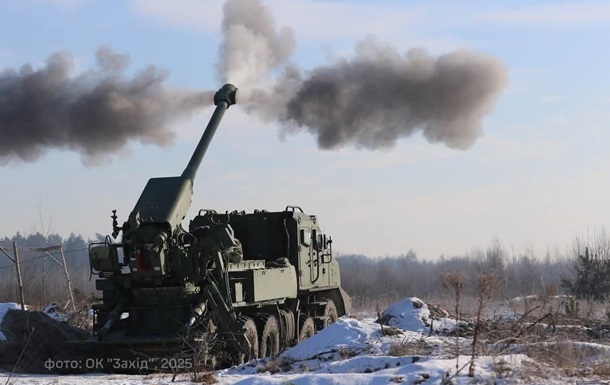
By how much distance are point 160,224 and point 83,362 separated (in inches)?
105

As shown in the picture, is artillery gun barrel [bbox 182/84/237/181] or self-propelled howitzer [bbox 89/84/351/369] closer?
self-propelled howitzer [bbox 89/84/351/369]

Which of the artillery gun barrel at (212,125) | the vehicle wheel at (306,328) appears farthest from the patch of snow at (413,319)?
the artillery gun barrel at (212,125)

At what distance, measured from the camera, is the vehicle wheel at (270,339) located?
55.0 ft

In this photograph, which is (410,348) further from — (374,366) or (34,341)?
(34,341)

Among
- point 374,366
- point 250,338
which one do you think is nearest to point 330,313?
point 250,338

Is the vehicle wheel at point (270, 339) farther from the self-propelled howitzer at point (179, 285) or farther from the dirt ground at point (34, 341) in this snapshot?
the dirt ground at point (34, 341)

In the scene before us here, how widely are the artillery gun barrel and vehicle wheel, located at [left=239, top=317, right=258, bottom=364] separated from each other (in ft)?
9.64

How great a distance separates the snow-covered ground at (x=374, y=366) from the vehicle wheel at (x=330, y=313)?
3225mm

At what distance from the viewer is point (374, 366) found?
12.1m

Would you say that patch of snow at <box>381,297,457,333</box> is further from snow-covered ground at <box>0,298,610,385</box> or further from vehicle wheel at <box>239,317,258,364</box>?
vehicle wheel at <box>239,317,258,364</box>

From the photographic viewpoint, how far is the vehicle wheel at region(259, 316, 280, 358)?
1675cm

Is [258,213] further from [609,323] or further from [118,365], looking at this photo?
[609,323]

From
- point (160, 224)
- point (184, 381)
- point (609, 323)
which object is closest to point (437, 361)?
point (184, 381)

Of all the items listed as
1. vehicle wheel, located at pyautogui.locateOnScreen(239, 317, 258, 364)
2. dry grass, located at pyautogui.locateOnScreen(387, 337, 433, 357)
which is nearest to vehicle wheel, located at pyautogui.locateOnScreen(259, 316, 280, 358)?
vehicle wheel, located at pyautogui.locateOnScreen(239, 317, 258, 364)
